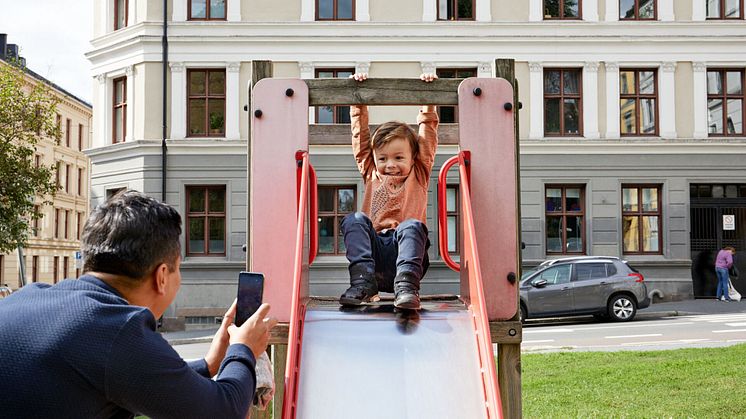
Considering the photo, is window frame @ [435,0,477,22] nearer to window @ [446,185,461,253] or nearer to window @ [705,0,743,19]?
window @ [446,185,461,253]

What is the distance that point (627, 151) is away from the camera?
21.3m

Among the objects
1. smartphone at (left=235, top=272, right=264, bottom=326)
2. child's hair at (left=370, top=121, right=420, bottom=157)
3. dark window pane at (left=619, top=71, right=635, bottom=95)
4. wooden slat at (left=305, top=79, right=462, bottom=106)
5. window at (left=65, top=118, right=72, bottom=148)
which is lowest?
smartphone at (left=235, top=272, right=264, bottom=326)

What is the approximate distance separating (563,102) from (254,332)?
19978 mm

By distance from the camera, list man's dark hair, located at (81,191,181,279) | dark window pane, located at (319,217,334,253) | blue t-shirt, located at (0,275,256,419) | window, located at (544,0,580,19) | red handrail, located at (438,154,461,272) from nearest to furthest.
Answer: blue t-shirt, located at (0,275,256,419)
man's dark hair, located at (81,191,181,279)
red handrail, located at (438,154,461,272)
dark window pane, located at (319,217,334,253)
window, located at (544,0,580,19)

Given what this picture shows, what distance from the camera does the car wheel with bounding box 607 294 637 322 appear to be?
17.4 metres

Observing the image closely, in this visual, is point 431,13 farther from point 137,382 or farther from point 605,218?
point 137,382

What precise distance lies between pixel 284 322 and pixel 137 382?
84.3 inches

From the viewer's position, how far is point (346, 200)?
853 inches

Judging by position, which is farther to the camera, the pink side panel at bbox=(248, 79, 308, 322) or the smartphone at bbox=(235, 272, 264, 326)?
the pink side panel at bbox=(248, 79, 308, 322)

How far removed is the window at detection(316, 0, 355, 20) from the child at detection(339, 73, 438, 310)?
1723cm

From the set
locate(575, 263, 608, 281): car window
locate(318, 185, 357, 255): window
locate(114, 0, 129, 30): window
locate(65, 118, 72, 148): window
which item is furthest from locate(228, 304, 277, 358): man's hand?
locate(65, 118, 72, 148): window

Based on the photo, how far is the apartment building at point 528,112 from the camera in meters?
21.2

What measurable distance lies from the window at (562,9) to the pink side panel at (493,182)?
18351mm

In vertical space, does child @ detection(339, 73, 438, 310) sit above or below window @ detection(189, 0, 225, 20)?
below
